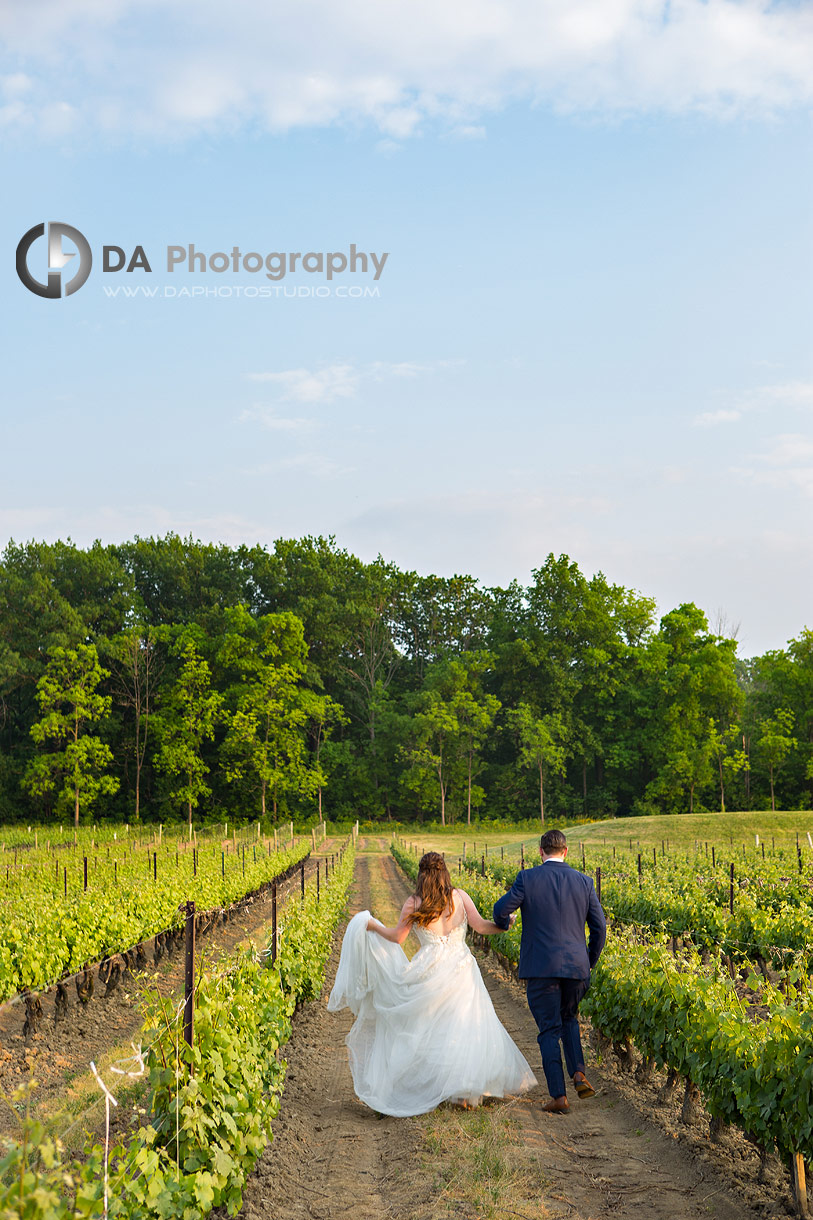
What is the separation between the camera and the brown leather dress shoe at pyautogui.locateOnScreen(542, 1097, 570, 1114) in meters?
5.68

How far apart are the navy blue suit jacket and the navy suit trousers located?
0.34 feet

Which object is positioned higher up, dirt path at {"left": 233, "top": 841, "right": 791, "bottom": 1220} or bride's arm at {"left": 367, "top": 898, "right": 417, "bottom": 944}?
bride's arm at {"left": 367, "top": 898, "right": 417, "bottom": 944}

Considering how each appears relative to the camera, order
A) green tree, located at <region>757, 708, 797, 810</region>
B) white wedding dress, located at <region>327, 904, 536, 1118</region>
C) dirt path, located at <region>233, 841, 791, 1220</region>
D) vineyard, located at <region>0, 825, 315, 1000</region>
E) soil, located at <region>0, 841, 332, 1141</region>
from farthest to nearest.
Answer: green tree, located at <region>757, 708, 797, 810</region>
vineyard, located at <region>0, 825, 315, 1000</region>
soil, located at <region>0, 841, 332, 1141</region>
white wedding dress, located at <region>327, 904, 536, 1118</region>
dirt path, located at <region>233, 841, 791, 1220</region>

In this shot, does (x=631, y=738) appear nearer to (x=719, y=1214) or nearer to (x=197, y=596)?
(x=197, y=596)

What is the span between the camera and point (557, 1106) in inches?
224

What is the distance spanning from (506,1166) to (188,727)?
45905 millimetres

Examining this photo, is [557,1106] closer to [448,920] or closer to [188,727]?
[448,920]

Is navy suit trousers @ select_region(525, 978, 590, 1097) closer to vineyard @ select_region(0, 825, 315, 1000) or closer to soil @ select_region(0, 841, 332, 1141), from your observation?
soil @ select_region(0, 841, 332, 1141)

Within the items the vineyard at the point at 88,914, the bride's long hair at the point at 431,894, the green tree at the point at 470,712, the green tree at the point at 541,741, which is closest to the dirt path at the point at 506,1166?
the bride's long hair at the point at 431,894

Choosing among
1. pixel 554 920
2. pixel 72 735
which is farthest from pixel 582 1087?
pixel 72 735

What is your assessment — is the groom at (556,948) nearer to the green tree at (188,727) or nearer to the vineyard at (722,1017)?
the vineyard at (722,1017)

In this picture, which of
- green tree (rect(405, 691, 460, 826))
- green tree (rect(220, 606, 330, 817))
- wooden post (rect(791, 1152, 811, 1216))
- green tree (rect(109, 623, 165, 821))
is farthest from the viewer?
green tree (rect(405, 691, 460, 826))

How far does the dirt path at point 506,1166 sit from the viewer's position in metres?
Result: 4.36

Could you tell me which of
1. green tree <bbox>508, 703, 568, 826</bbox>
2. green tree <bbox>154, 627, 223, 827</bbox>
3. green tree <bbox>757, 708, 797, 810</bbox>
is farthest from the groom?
green tree <bbox>757, 708, 797, 810</bbox>
